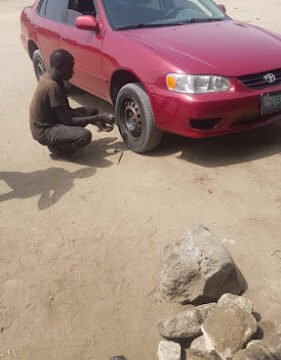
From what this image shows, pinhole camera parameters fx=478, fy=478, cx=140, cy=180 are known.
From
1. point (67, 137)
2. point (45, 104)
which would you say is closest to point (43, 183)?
point (67, 137)

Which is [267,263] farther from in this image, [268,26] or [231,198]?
[268,26]

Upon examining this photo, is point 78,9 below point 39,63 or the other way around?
the other way around

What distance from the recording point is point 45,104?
5.17 m

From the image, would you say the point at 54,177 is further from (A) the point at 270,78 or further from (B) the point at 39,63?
(B) the point at 39,63

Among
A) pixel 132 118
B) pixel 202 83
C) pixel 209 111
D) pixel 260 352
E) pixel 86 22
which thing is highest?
pixel 86 22

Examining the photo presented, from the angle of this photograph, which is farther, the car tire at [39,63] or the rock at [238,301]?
the car tire at [39,63]

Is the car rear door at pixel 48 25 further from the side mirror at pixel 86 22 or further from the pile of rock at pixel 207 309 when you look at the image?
the pile of rock at pixel 207 309

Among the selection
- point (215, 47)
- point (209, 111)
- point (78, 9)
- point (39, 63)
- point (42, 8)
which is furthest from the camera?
point (39, 63)

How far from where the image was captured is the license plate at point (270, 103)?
4613mm

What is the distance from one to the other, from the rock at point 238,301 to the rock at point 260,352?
256 mm

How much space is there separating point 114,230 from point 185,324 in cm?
133

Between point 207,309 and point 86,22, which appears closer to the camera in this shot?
point 207,309

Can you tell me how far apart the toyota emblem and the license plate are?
0.13 metres

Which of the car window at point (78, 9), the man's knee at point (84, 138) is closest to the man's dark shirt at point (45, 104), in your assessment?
the man's knee at point (84, 138)
